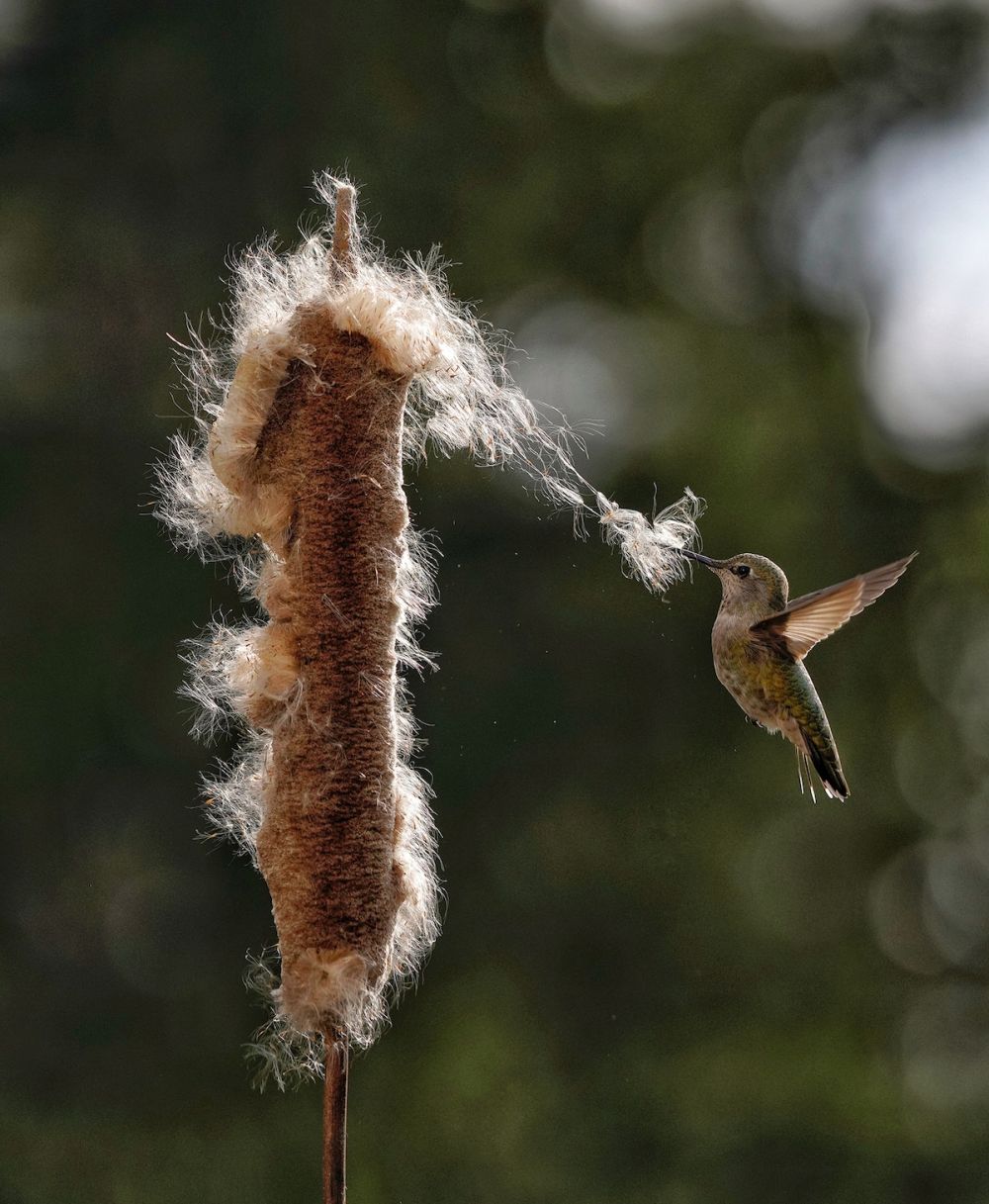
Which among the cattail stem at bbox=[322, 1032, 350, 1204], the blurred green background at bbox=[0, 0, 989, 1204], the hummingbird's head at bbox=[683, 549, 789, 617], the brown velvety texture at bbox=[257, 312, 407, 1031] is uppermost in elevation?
the blurred green background at bbox=[0, 0, 989, 1204]

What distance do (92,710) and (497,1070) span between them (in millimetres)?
2250

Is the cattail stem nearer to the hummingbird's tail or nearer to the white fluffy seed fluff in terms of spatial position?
the white fluffy seed fluff

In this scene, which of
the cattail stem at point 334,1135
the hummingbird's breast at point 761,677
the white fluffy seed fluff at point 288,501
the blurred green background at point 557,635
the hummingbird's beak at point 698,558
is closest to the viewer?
the cattail stem at point 334,1135

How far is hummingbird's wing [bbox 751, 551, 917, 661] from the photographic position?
4.08 ft

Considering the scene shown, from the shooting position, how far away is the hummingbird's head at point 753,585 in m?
1.43

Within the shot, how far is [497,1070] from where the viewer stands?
5.47 meters

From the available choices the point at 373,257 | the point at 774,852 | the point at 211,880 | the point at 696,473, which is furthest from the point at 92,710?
the point at 373,257

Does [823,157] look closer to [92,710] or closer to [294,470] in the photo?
[92,710]

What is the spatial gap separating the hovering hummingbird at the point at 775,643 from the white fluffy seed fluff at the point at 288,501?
9cm

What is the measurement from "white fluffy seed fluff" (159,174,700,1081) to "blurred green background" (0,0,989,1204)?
282 cm

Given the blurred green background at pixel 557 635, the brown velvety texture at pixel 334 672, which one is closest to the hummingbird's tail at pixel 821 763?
the brown velvety texture at pixel 334 672

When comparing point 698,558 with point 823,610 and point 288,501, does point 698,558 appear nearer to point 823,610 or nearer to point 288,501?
point 823,610

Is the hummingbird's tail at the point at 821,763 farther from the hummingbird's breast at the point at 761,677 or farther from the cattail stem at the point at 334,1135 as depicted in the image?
the cattail stem at the point at 334,1135

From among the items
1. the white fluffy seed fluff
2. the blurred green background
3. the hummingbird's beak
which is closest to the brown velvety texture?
the white fluffy seed fluff
